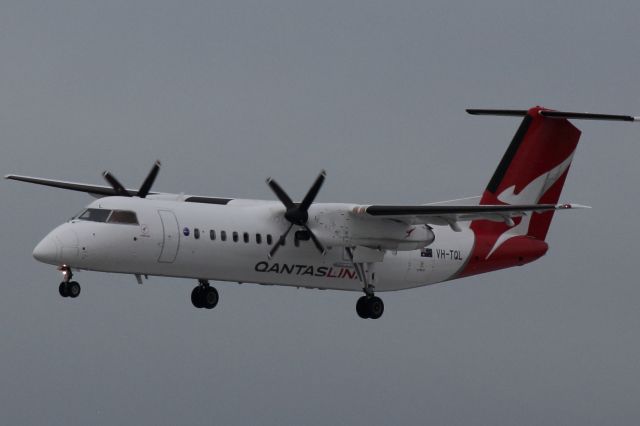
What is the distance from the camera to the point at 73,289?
33.7 metres

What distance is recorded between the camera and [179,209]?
1415 inches

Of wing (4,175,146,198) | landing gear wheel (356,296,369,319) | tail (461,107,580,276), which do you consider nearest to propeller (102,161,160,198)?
wing (4,175,146,198)

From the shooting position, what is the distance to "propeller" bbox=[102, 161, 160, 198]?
38.7 m

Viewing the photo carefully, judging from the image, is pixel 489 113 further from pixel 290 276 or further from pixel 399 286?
pixel 290 276

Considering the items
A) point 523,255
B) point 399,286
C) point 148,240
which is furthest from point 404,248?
point 148,240

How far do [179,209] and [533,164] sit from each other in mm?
12106

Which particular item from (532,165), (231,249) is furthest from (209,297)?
(532,165)

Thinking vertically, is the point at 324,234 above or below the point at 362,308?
above

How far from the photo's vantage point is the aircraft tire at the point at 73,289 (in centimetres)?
3362

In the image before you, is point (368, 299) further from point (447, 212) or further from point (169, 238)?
point (169, 238)

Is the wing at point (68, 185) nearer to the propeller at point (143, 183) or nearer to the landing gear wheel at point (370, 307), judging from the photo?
the propeller at point (143, 183)

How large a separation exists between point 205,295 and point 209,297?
0.41ft

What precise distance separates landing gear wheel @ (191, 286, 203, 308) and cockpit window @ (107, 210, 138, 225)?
4038 mm

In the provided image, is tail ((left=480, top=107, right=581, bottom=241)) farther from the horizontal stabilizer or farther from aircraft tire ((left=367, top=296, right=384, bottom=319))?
aircraft tire ((left=367, top=296, right=384, bottom=319))
